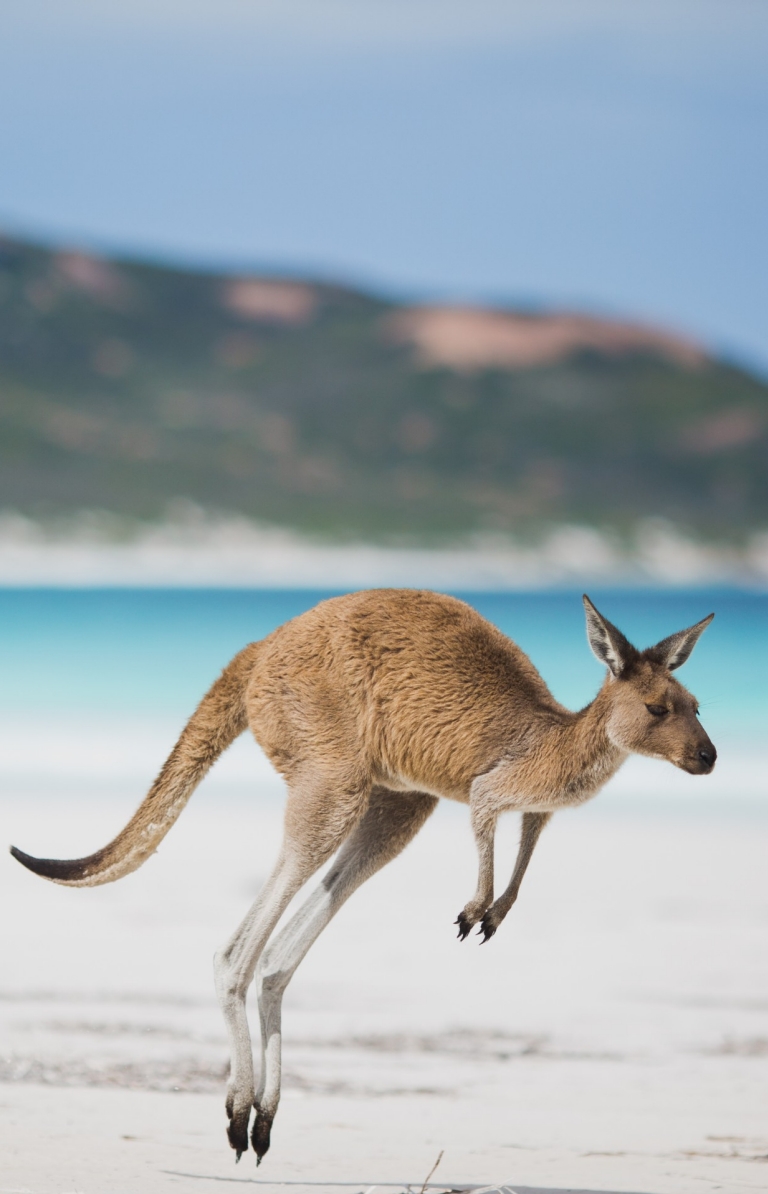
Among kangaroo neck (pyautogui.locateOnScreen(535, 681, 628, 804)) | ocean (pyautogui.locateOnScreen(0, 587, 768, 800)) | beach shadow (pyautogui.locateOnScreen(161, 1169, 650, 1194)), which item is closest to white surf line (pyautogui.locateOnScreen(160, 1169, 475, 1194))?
beach shadow (pyautogui.locateOnScreen(161, 1169, 650, 1194))

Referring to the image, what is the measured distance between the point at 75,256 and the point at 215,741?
104105 millimetres

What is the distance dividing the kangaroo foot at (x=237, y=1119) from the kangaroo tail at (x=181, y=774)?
72 cm

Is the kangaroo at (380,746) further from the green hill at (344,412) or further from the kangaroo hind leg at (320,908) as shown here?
the green hill at (344,412)

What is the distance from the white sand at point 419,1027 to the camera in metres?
5.43

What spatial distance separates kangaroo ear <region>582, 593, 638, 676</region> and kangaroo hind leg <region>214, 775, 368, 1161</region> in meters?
0.80

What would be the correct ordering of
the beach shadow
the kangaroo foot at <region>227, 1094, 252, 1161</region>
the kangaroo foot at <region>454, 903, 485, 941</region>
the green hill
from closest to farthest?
the kangaroo foot at <region>454, 903, 485, 941</region>, the kangaroo foot at <region>227, 1094, 252, 1161</region>, the beach shadow, the green hill

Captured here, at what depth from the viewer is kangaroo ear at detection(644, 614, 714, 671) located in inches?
157

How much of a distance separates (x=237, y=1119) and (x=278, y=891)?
620 millimetres

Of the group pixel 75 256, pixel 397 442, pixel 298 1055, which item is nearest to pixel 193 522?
pixel 397 442

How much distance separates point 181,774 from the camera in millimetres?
4855

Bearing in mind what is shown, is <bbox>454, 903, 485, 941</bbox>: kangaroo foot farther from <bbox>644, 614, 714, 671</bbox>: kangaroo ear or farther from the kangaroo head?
<bbox>644, 614, 714, 671</bbox>: kangaroo ear

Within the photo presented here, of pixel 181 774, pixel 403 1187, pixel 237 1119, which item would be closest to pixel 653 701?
pixel 181 774

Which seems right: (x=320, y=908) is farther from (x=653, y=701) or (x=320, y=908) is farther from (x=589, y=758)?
(x=653, y=701)

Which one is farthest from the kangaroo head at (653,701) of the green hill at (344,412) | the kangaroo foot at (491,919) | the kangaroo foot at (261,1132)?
the green hill at (344,412)
